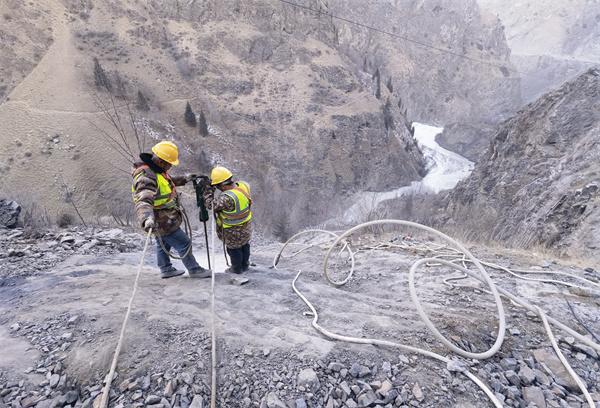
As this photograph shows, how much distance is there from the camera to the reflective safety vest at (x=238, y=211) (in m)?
4.27

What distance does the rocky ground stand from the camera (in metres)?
2.31

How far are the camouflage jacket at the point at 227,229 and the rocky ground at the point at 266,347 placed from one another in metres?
0.60

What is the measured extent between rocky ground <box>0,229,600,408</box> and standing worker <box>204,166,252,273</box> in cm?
66

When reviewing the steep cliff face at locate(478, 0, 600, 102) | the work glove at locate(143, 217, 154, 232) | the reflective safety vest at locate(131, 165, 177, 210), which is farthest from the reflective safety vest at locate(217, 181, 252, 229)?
the steep cliff face at locate(478, 0, 600, 102)

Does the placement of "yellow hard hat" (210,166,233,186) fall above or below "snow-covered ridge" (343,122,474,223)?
above

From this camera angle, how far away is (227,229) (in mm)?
4484

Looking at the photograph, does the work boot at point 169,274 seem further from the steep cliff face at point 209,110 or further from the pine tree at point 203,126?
the pine tree at point 203,126

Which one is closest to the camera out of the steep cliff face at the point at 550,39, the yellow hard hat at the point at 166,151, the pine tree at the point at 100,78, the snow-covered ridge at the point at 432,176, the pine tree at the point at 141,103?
the yellow hard hat at the point at 166,151

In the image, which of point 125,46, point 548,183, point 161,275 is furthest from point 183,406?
point 125,46

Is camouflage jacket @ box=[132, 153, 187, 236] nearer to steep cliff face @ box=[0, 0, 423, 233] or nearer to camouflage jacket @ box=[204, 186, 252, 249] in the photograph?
camouflage jacket @ box=[204, 186, 252, 249]

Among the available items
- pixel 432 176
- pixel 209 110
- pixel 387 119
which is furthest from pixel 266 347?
pixel 432 176

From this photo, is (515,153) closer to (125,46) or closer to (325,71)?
(325,71)

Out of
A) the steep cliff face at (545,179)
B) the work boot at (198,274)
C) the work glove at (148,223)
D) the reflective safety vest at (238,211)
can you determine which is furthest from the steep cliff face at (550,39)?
the work glove at (148,223)

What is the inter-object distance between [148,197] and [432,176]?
161ft
